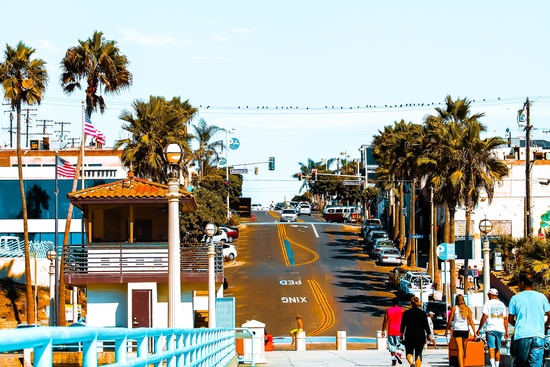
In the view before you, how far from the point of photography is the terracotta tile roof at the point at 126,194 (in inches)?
1120

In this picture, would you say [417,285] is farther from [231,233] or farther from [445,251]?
[231,233]

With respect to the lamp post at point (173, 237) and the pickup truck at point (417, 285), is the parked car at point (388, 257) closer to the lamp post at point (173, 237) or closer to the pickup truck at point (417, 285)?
the pickup truck at point (417, 285)

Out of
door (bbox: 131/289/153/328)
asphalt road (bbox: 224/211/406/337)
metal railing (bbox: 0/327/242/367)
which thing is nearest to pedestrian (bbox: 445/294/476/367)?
metal railing (bbox: 0/327/242/367)

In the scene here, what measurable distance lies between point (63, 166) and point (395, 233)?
45867mm

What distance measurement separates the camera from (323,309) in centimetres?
5388

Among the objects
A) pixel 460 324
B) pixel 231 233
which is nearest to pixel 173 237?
pixel 460 324

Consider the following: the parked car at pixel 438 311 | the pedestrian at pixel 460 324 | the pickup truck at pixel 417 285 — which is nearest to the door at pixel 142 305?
the pedestrian at pixel 460 324

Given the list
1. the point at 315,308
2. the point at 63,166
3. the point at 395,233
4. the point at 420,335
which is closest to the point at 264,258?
the point at 395,233

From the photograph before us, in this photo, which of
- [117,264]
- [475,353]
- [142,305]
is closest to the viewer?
[475,353]

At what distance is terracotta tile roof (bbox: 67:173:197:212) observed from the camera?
2845 cm

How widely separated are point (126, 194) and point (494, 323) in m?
14.4

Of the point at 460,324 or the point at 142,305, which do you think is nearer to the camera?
the point at 460,324

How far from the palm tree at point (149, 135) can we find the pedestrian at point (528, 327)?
1627 inches

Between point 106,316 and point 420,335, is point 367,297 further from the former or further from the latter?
point 420,335
